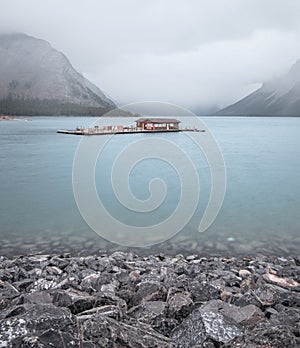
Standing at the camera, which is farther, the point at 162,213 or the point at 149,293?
the point at 162,213

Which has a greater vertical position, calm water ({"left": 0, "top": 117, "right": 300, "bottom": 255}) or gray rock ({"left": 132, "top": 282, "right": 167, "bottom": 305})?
gray rock ({"left": 132, "top": 282, "right": 167, "bottom": 305})

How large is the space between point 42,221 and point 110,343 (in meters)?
8.42

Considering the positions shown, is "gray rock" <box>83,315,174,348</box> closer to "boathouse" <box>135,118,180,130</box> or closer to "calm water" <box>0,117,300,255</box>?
"calm water" <box>0,117,300,255</box>

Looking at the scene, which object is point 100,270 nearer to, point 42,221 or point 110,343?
point 110,343

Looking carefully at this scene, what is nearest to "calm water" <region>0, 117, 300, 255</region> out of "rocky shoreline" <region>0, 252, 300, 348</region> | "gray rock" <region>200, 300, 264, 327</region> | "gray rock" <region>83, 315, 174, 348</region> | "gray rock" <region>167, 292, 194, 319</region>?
"rocky shoreline" <region>0, 252, 300, 348</region>

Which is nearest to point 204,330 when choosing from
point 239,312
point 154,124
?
point 239,312

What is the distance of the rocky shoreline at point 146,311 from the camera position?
2.56 m

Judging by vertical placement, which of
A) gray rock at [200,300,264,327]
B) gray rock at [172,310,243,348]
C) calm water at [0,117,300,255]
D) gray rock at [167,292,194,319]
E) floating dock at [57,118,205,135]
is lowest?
calm water at [0,117,300,255]

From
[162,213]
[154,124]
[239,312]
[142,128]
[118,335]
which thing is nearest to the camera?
[118,335]

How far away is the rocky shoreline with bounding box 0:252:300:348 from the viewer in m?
2.56

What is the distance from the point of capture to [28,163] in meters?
26.0

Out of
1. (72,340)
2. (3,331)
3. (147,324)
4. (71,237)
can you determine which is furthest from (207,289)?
(71,237)

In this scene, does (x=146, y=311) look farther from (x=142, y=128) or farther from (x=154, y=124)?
(x=154, y=124)

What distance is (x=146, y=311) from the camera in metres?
3.35
